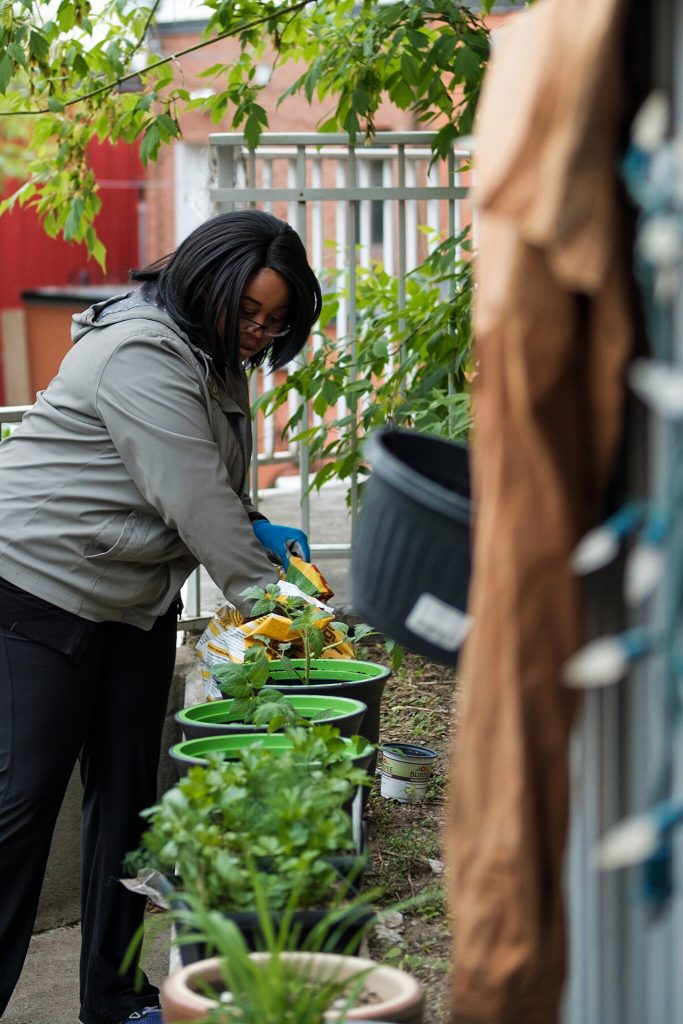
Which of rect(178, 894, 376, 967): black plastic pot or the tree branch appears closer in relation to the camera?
rect(178, 894, 376, 967): black plastic pot

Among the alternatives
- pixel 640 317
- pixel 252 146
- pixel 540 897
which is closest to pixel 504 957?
pixel 540 897

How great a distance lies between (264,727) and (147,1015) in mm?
1160

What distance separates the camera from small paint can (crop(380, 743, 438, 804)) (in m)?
3.24

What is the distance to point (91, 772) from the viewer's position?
10.8ft

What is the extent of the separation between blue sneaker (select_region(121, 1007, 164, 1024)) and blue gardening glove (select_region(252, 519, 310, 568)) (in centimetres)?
116

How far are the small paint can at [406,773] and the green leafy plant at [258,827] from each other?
1.17m

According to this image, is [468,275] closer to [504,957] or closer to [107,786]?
[107,786]

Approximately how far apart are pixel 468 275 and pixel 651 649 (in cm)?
304

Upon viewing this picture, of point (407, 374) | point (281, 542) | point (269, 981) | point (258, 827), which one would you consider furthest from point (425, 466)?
point (407, 374)

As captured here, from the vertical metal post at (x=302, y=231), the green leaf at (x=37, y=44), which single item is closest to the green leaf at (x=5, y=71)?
the green leaf at (x=37, y=44)

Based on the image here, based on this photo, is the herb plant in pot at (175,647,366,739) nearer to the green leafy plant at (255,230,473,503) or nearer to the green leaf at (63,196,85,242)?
the green leafy plant at (255,230,473,503)

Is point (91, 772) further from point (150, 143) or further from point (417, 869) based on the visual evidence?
point (150, 143)

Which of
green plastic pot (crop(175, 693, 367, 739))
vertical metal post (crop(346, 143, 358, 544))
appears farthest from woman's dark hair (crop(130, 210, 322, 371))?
vertical metal post (crop(346, 143, 358, 544))

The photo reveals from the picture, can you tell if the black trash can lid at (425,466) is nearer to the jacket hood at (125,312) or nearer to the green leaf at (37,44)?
the jacket hood at (125,312)
